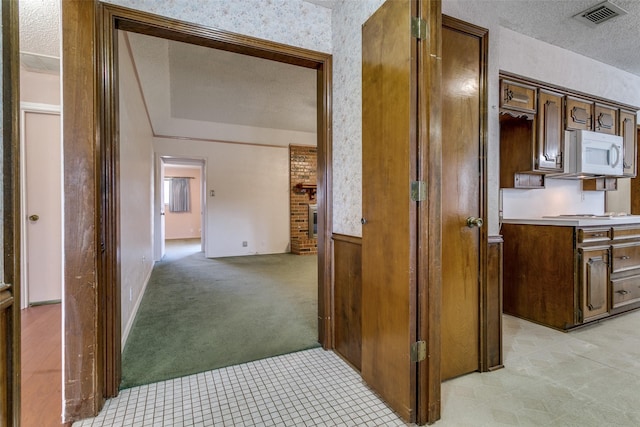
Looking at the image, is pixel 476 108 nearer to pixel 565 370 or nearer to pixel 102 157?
pixel 565 370

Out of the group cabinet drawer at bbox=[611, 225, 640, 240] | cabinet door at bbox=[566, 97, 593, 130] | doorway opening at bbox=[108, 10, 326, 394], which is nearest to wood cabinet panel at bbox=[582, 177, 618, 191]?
cabinet door at bbox=[566, 97, 593, 130]

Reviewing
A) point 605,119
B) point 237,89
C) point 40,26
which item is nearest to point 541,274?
point 605,119

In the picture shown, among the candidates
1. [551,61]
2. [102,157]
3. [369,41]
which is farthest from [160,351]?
[551,61]

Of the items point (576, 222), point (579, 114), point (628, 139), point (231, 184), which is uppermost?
point (579, 114)

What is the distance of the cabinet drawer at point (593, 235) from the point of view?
238cm

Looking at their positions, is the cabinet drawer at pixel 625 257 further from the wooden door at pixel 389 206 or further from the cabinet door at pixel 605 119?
the wooden door at pixel 389 206

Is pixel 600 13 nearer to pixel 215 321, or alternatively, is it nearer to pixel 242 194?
pixel 215 321

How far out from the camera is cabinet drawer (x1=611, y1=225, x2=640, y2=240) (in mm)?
2589

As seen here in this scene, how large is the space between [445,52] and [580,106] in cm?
232

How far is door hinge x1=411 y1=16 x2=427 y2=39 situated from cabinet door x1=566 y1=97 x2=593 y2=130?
2480mm

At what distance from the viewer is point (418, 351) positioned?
1.38 metres

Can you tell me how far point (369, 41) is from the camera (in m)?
1.63

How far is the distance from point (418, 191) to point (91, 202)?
1563mm

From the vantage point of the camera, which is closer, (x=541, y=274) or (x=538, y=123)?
(x=541, y=274)
